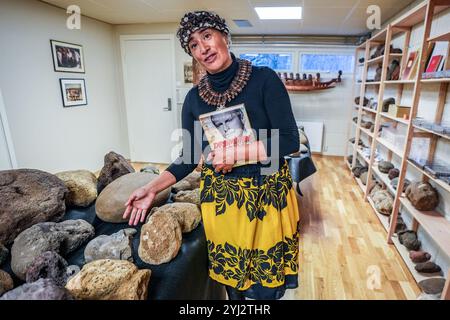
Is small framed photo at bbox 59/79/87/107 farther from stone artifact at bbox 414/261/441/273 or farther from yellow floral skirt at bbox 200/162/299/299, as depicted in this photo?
stone artifact at bbox 414/261/441/273

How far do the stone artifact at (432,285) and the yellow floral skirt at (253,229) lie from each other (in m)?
1.28

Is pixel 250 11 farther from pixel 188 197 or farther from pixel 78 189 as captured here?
pixel 78 189

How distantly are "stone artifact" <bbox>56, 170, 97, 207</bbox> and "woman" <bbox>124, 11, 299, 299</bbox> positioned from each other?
43 centimetres

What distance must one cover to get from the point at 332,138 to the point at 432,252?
3.16 meters

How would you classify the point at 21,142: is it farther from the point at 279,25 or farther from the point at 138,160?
the point at 279,25

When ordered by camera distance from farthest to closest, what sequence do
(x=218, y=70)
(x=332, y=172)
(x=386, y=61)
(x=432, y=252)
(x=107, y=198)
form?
Result: (x=332, y=172) < (x=386, y=61) < (x=432, y=252) < (x=107, y=198) < (x=218, y=70)

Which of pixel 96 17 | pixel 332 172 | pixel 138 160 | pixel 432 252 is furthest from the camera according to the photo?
pixel 138 160

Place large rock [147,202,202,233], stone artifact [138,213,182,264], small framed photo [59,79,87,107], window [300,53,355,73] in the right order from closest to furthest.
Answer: stone artifact [138,213,182,264], large rock [147,202,202,233], small framed photo [59,79,87,107], window [300,53,355,73]

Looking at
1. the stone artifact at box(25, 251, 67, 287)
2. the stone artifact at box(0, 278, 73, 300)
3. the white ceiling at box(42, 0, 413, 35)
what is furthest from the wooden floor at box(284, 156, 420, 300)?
the white ceiling at box(42, 0, 413, 35)

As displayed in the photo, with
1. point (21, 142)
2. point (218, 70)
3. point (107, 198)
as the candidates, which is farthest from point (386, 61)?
point (21, 142)

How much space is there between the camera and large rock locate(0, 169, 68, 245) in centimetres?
95

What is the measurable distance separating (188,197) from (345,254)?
148 centimetres

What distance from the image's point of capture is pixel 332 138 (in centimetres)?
496

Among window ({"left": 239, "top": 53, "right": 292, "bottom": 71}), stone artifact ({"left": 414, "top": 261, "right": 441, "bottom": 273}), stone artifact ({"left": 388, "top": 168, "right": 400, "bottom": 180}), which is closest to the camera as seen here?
stone artifact ({"left": 414, "top": 261, "right": 441, "bottom": 273})
